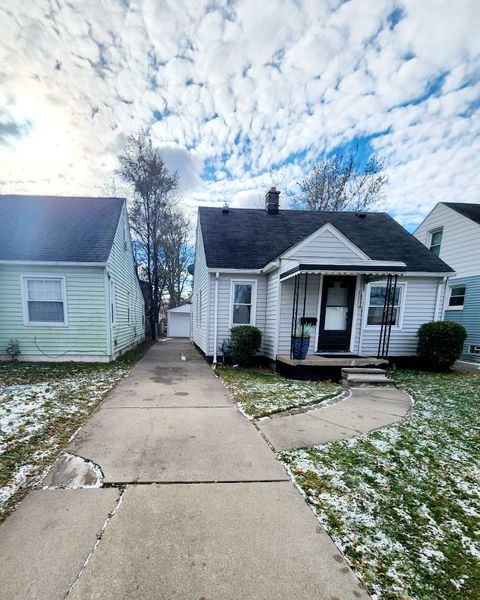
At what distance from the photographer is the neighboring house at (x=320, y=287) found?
7668 millimetres

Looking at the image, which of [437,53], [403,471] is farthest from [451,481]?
[437,53]

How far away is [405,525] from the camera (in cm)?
203

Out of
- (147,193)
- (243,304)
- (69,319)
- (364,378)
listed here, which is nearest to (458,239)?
(364,378)

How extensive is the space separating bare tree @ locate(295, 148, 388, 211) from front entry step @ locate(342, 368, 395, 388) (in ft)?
46.8

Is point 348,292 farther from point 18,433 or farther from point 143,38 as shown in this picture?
point 143,38

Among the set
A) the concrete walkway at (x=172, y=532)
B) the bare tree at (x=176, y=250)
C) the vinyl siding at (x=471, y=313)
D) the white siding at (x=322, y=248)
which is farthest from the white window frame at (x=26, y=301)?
the vinyl siding at (x=471, y=313)

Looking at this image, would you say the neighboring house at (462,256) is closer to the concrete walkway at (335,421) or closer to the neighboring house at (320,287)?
the neighboring house at (320,287)

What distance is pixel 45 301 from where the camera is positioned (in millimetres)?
8328

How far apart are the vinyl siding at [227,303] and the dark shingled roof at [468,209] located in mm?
9386

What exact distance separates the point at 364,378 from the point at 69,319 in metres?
8.77

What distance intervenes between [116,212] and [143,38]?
5.48 metres

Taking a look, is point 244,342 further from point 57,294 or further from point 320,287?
point 57,294

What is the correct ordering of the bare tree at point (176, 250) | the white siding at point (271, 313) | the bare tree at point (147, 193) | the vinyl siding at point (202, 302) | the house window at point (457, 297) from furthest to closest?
the bare tree at point (176, 250) → the bare tree at point (147, 193) → the house window at point (457, 297) → the vinyl siding at point (202, 302) → the white siding at point (271, 313)

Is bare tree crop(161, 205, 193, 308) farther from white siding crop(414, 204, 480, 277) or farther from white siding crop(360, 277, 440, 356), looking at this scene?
white siding crop(414, 204, 480, 277)
